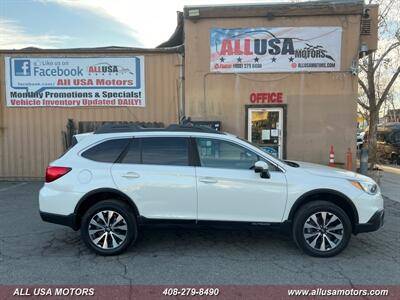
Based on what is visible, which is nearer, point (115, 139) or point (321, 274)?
point (321, 274)

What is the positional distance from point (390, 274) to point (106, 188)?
143 inches

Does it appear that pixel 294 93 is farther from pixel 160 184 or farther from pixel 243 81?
pixel 160 184

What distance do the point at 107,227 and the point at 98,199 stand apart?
407 mm

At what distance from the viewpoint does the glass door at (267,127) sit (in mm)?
10961

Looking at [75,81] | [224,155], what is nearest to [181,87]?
[75,81]

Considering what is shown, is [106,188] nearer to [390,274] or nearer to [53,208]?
[53,208]

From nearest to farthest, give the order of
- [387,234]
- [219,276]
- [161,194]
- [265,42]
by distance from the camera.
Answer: [219,276] < [161,194] < [387,234] < [265,42]

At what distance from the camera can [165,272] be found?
183 inches

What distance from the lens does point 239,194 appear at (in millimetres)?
5066

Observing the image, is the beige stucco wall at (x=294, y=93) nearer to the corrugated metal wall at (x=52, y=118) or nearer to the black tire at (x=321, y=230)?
the corrugated metal wall at (x=52, y=118)

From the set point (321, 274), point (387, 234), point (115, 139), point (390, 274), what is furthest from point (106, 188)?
point (387, 234)

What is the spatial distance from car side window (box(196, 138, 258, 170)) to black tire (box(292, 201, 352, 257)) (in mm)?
969

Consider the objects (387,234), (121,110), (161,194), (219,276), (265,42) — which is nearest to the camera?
(219,276)

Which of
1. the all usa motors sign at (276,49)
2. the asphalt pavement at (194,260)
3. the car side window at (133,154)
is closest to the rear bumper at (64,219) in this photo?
the asphalt pavement at (194,260)
